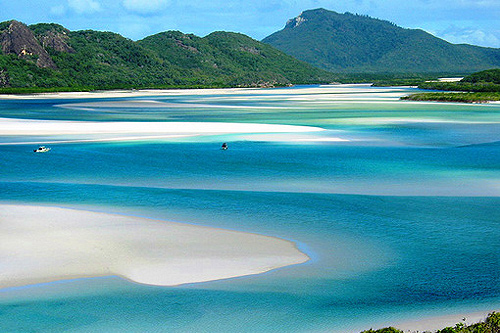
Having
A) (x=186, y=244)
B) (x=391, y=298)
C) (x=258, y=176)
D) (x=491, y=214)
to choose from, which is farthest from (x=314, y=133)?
(x=391, y=298)

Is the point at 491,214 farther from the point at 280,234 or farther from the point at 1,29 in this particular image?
the point at 1,29

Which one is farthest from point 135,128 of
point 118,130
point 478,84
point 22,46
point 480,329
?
point 22,46

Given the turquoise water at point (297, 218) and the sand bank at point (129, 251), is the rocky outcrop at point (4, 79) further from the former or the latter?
the sand bank at point (129, 251)

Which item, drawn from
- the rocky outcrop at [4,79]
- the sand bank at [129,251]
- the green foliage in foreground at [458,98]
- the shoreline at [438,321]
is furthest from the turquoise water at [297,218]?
the rocky outcrop at [4,79]

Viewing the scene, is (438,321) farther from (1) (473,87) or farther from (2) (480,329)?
(1) (473,87)

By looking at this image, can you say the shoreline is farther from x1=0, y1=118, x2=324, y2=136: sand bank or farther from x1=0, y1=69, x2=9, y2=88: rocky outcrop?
x1=0, y1=69, x2=9, y2=88: rocky outcrop

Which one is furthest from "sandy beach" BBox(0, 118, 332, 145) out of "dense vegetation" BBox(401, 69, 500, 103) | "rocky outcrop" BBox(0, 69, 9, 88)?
"rocky outcrop" BBox(0, 69, 9, 88)
